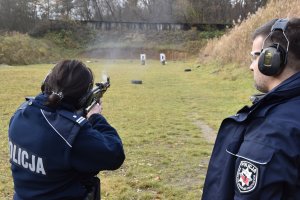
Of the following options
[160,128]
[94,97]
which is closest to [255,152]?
[94,97]

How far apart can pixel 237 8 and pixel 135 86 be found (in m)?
40.5

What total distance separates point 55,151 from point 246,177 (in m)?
1.03

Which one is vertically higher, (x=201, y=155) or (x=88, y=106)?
(x=88, y=106)

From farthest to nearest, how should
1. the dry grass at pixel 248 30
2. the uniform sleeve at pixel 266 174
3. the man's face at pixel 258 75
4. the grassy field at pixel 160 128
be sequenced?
1. the dry grass at pixel 248 30
2. the grassy field at pixel 160 128
3. the man's face at pixel 258 75
4. the uniform sleeve at pixel 266 174

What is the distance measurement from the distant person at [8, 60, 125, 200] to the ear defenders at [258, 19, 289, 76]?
0.92 metres

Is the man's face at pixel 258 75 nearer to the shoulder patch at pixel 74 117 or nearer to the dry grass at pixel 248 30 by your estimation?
the shoulder patch at pixel 74 117

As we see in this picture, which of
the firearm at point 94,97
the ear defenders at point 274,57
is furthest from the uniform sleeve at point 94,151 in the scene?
the ear defenders at point 274,57

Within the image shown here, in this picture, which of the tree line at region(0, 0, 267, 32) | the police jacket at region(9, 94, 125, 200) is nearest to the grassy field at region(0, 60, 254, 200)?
the police jacket at region(9, 94, 125, 200)

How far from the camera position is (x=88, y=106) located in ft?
7.80

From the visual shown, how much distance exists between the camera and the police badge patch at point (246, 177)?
152 centimetres

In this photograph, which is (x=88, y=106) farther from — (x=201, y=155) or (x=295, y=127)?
(x=201, y=155)

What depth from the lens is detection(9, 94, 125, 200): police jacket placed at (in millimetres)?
2139

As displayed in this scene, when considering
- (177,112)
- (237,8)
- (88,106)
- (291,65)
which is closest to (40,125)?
(88,106)

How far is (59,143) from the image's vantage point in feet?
7.02
